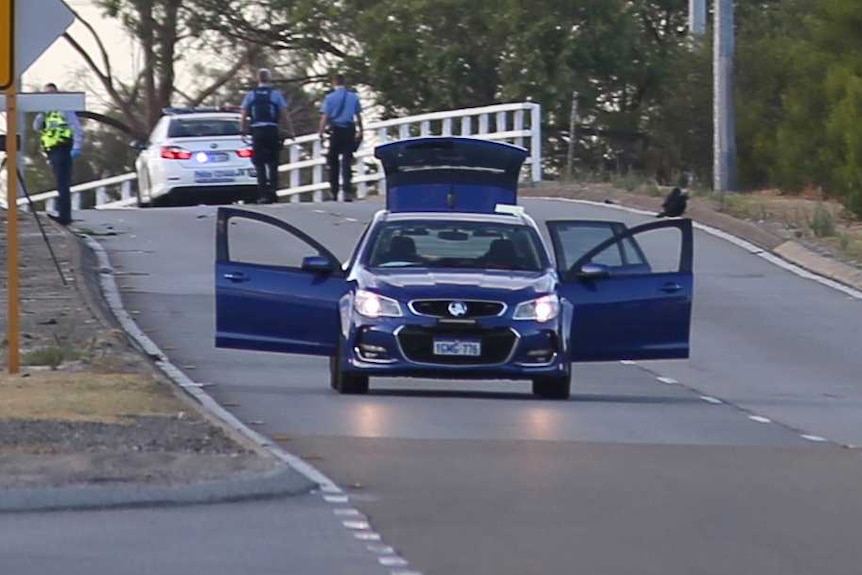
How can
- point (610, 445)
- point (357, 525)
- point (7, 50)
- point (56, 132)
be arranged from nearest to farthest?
point (357, 525) < point (610, 445) < point (7, 50) < point (56, 132)

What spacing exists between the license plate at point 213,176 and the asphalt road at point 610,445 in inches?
415

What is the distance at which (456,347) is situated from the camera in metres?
16.0

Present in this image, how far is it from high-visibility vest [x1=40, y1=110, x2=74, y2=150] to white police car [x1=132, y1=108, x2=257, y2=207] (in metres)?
7.58

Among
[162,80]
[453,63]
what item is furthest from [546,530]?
[162,80]

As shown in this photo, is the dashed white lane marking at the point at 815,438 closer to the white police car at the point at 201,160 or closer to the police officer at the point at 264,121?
the police officer at the point at 264,121

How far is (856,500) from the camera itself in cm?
1158

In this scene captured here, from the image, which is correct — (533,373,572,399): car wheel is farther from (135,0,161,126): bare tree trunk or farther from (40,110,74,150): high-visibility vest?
(135,0,161,126): bare tree trunk

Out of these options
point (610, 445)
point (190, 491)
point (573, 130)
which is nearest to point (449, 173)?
point (610, 445)

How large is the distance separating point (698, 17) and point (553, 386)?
30117 millimetres

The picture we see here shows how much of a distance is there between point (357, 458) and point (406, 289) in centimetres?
354

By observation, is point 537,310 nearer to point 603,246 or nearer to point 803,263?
point 603,246

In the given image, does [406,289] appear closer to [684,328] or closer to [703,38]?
[684,328]

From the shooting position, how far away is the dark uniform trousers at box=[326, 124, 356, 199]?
32.7 metres

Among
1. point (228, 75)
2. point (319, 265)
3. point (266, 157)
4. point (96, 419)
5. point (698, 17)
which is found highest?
point (698, 17)
